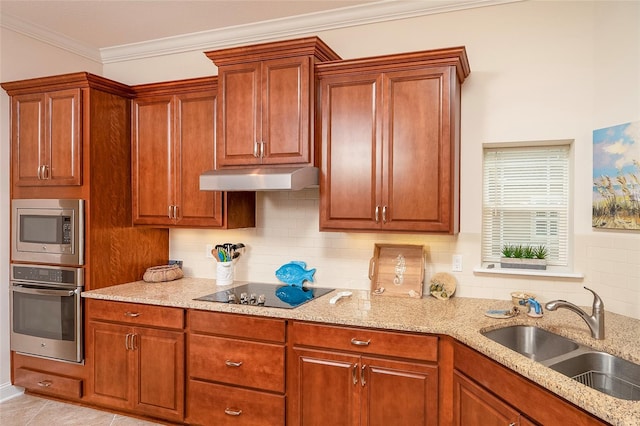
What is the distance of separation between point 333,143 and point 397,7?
1.08 m

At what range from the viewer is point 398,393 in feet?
7.50

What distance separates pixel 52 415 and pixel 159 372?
90 centimetres

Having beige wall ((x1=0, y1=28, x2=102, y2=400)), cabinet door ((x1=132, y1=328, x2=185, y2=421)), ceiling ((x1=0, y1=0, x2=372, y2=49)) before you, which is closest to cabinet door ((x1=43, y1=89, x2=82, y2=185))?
beige wall ((x1=0, y1=28, x2=102, y2=400))

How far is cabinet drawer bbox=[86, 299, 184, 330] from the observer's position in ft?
9.25

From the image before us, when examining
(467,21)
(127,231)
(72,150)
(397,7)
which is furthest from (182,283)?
(467,21)

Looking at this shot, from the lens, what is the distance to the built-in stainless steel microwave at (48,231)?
3094 millimetres

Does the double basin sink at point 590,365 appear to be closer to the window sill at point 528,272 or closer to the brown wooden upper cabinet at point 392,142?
the window sill at point 528,272

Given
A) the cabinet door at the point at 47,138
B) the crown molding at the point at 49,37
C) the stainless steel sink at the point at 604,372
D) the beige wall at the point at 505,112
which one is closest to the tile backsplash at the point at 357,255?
the beige wall at the point at 505,112

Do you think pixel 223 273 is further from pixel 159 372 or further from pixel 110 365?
pixel 110 365

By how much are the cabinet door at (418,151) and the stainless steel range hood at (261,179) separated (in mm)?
488

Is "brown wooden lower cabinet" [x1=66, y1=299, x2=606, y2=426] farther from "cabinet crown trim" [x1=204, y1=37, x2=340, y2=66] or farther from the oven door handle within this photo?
"cabinet crown trim" [x1=204, y1=37, x2=340, y2=66]

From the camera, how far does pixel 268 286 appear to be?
328 centimetres

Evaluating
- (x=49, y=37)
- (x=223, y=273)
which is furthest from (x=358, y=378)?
(x=49, y=37)

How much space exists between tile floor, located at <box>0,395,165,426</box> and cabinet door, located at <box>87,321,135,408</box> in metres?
0.10
